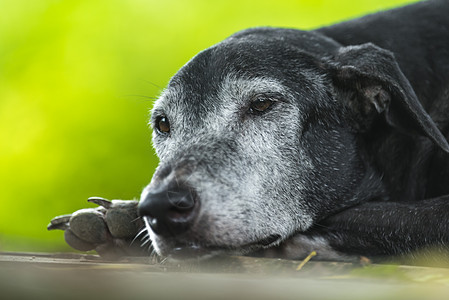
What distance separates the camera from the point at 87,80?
8203 mm

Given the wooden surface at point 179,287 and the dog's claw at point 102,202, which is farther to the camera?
the dog's claw at point 102,202

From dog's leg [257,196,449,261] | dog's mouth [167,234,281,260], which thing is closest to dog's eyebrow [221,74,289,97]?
dog's leg [257,196,449,261]

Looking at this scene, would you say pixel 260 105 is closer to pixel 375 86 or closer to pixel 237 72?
pixel 237 72

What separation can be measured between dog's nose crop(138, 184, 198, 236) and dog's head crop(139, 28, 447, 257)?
68 mm

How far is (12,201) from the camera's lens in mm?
8281

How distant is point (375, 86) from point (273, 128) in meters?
0.56

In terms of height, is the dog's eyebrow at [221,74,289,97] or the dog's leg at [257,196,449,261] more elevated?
the dog's eyebrow at [221,74,289,97]

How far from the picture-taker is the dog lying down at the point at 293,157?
8.48 ft

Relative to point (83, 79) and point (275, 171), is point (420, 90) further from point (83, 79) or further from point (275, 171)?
point (83, 79)

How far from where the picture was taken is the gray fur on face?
100 inches

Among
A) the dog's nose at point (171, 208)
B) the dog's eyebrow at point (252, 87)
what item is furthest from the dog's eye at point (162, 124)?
the dog's nose at point (171, 208)

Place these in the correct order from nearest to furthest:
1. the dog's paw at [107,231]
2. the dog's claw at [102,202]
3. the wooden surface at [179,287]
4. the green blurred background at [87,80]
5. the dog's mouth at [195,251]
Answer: the wooden surface at [179,287]
the dog's mouth at [195,251]
the dog's paw at [107,231]
the dog's claw at [102,202]
the green blurred background at [87,80]

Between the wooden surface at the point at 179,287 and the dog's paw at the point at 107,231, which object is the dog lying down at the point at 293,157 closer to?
the dog's paw at the point at 107,231

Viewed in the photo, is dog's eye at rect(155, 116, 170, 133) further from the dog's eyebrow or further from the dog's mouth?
the dog's mouth
